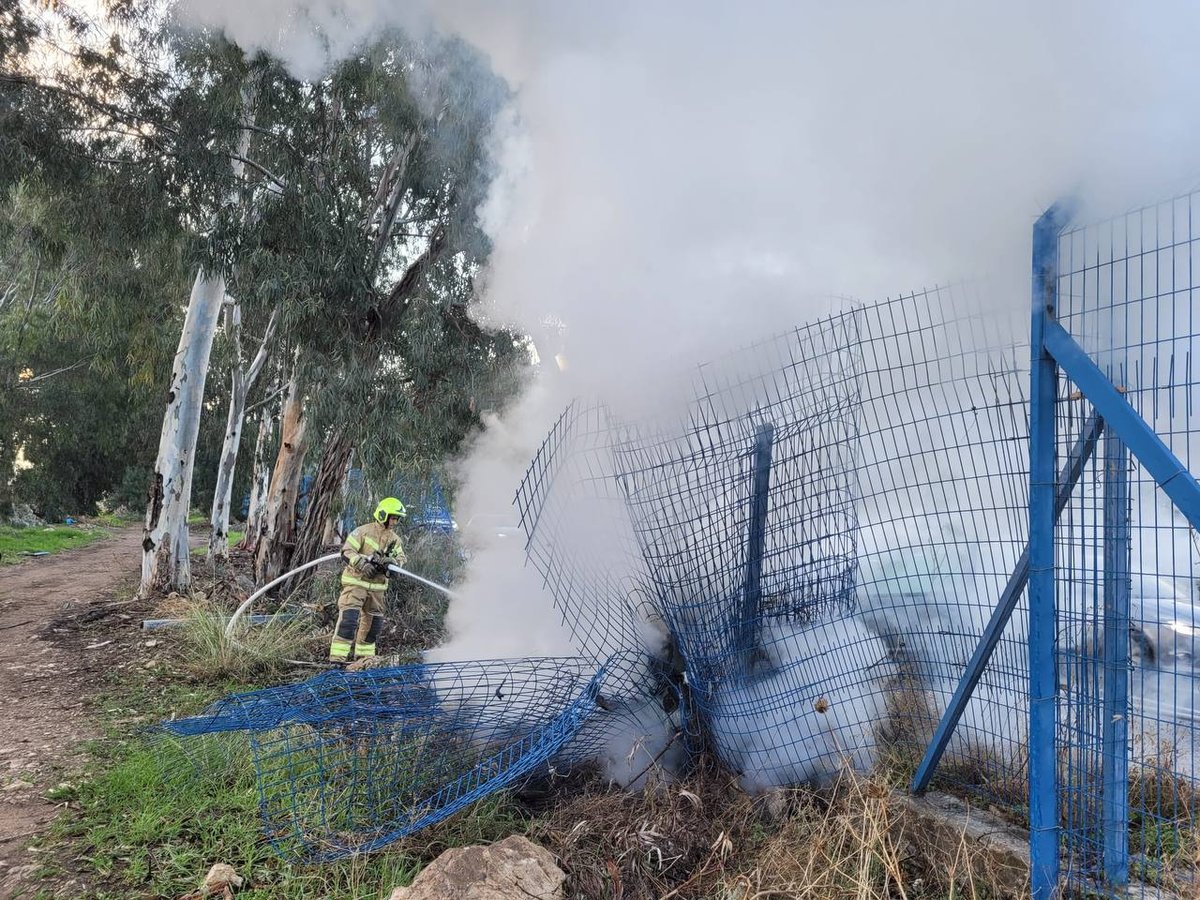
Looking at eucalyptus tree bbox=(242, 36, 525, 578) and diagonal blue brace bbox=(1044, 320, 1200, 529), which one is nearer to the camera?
diagonal blue brace bbox=(1044, 320, 1200, 529)

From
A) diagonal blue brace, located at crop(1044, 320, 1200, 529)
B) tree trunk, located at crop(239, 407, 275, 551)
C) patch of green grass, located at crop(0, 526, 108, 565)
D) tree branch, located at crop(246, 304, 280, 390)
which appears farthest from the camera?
patch of green grass, located at crop(0, 526, 108, 565)

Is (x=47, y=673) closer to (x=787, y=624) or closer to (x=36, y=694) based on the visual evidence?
(x=36, y=694)

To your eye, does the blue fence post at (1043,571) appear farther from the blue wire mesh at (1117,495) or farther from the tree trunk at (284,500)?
the tree trunk at (284,500)

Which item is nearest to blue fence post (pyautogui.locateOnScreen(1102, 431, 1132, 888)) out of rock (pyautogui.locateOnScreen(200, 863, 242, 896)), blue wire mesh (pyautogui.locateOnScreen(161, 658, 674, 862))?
blue wire mesh (pyautogui.locateOnScreen(161, 658, 674, 862))

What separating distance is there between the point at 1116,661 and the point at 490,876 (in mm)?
1927

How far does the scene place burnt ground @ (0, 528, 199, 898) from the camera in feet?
11.8

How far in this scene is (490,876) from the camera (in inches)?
102

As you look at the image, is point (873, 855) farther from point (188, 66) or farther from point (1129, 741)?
point (188, 66)

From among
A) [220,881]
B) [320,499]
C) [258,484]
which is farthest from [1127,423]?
[258,484]

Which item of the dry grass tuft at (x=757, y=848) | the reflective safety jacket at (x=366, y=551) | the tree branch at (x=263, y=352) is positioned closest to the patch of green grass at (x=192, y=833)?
the dry grass tuft at (x=757, y=848)

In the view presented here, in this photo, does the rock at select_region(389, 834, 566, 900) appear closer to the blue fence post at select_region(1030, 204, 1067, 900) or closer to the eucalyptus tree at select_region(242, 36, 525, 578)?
the blue fence post at select_region(1030, 204, 1067, 900)

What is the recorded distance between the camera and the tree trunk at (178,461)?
898 centimetres

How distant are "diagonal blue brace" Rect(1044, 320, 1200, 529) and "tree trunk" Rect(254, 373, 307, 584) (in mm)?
8379

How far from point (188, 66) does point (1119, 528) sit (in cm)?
816
